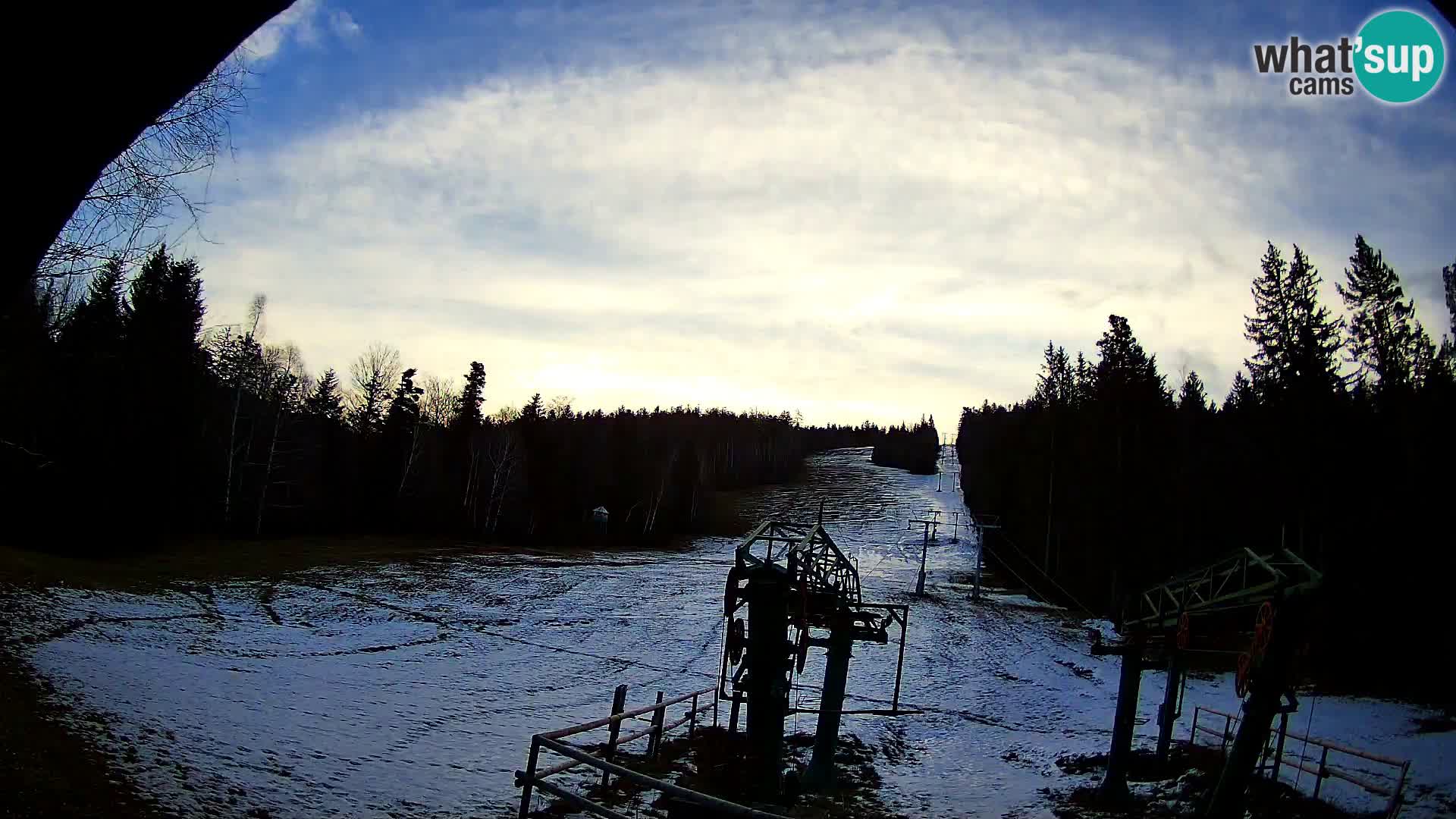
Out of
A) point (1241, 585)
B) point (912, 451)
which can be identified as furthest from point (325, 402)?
point (912, 451)

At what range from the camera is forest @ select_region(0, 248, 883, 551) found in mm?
41094

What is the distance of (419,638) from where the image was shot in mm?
31203

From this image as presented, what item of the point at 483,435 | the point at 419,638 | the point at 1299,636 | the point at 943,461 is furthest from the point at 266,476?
the point at 943,461

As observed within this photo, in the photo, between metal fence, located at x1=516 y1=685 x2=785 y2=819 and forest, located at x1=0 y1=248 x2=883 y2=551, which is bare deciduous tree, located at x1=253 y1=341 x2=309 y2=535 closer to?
forest, located at x1=0 y1=248 x2=883 y2=551

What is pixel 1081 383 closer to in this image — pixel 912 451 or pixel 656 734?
pixel 656 734

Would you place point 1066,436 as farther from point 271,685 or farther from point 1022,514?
point 271,685

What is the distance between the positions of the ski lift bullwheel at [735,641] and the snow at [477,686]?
4697mm

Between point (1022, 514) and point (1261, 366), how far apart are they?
2729cm

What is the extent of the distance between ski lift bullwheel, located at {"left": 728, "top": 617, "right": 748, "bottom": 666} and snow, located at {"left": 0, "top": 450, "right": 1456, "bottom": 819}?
4.70 meters

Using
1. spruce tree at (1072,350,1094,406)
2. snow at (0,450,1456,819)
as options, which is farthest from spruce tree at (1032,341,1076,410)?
snow at (0,450,1456,819)

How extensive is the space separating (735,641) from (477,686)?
12.6 m

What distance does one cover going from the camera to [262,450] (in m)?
58.1

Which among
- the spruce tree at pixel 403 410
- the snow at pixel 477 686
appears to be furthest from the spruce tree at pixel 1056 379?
the spruce tree at pixel 403 410

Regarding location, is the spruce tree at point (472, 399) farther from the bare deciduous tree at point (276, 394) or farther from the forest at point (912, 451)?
the forest at point (912, 451)
